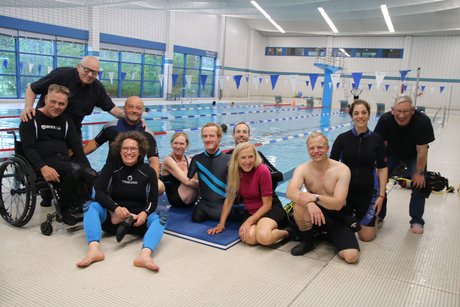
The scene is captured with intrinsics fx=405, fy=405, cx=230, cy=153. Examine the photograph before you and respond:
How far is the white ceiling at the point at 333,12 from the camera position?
57.4ft

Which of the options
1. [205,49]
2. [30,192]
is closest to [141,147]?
[30,192]

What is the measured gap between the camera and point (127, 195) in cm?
336

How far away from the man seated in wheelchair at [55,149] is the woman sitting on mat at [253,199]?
48.2 inches

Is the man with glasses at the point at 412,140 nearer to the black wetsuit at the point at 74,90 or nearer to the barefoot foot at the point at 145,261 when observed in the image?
the barefoot foot at the point at 145,261

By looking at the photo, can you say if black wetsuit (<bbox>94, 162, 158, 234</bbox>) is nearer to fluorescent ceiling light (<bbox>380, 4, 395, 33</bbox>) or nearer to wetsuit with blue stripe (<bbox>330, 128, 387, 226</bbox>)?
wetsuit with blue stripe (<bbox>330, 128, 387, 226</bbox>)

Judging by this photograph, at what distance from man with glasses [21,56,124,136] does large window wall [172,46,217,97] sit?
20.5m

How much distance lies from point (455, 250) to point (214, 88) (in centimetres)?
2634

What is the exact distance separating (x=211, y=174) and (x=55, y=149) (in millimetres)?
1447

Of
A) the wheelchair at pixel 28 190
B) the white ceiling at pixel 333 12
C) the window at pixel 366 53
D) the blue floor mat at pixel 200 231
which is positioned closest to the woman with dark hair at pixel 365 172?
the blue floor mat at pixel 200 231

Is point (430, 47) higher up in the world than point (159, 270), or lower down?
higher up

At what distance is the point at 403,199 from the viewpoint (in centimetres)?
521

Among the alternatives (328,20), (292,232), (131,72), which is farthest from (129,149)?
(328,20)

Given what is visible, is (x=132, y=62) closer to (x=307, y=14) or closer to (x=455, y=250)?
(x=307, y=14)

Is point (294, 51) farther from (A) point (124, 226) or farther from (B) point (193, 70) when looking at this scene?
(A) point (124, 226)
